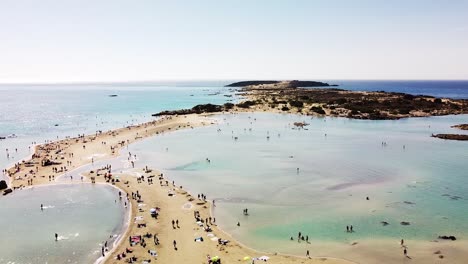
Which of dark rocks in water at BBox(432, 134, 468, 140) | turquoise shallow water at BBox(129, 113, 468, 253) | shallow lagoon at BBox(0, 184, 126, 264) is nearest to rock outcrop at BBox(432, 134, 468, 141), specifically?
dark rocks in water at BBox(432, 134, 468, 140)

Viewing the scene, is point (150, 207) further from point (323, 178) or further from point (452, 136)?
point (452, 136)

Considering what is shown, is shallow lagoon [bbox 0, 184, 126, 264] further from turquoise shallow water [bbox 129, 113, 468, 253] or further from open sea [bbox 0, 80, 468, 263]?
turquoise shallow water [bbox 129, 113, 468, 253]

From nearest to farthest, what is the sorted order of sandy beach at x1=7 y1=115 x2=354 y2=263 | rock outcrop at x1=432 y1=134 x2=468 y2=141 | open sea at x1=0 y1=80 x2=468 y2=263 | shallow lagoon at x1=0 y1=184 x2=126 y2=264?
1. sandy beach at x1=7 y1=115 x2=354 y2=263
2. shallow lagoon at x1=0 y1=184 x2=126 y2=264
3. open sea at x1=0 y1=80 x2=468 y2=263
4. rock outcrop at x1=432 y1=134 x2=468 y2=141

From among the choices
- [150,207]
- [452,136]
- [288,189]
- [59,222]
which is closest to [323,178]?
[288,189]

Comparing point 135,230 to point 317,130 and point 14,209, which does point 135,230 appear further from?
point 317,130

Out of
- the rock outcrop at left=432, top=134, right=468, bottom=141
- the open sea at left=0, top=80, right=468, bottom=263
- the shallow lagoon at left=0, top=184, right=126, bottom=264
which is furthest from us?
the rock outcrop at left=432, top=134, right=468, bottom=141

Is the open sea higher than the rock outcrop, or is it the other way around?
the rock outcrop

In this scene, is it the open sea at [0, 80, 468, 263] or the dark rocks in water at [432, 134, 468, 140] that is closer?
the open sea at [0, 80, 468, 263]
